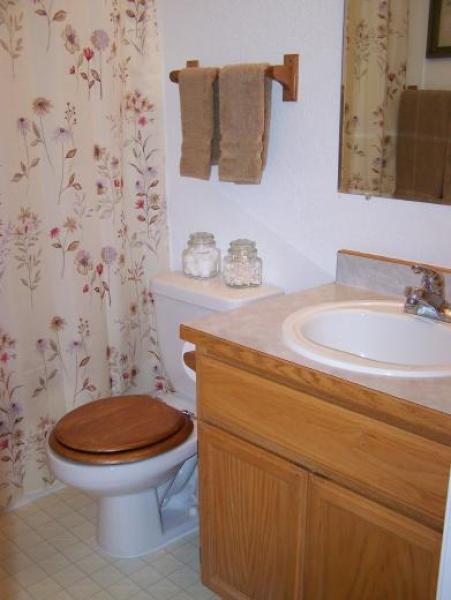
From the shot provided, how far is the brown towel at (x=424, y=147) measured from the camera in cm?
157

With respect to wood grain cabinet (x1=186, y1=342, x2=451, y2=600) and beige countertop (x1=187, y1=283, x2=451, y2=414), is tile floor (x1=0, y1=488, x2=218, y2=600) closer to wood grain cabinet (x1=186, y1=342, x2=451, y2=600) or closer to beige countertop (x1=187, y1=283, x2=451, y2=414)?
wood grain cabinet (x1=186, y1=342, x2=451, y2=600)

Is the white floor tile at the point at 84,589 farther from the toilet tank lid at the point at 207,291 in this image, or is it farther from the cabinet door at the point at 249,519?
the toilet tank lid at the point at 207,291

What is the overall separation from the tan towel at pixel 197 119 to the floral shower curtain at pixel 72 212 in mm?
220

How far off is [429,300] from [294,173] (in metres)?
0.58

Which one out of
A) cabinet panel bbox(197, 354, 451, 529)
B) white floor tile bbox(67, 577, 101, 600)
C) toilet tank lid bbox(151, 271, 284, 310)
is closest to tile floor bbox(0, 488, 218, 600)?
white floor tile bbox(67, 577, 101, 600)

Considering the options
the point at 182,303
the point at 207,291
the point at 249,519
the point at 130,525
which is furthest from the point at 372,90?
the point at 130,525

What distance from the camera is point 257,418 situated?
57.2 inches

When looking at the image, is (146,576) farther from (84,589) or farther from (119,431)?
(119,431)

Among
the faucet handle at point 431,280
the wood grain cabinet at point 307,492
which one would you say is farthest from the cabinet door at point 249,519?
the faucet handle at point 431,280

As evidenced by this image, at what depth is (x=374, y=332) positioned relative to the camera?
1631 millimetres

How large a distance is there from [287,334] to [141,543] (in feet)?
3.17

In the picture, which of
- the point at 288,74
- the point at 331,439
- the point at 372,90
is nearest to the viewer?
the point at 331,439

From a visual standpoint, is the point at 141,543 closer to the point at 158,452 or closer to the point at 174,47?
the point at 158,452

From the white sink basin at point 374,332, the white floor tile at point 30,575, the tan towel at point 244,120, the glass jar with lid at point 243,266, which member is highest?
the tan towel at point 244,120
